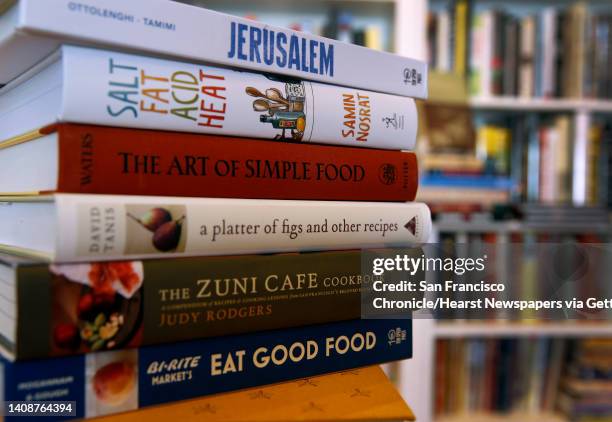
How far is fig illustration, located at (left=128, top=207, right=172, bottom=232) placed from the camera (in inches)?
15.6

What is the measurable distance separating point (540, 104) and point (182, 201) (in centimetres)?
110

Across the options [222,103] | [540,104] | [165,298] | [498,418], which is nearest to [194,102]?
[222,103]

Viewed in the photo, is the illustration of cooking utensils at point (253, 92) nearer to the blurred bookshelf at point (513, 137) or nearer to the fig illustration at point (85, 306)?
the fig illustration at point (85, 306)

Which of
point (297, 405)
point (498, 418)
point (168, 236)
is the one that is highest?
point (168, 236)

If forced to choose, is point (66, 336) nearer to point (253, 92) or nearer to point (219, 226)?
point (219, 226)

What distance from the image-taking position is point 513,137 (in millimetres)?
1314

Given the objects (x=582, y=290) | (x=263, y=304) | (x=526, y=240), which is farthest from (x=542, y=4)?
(x=263, y=304)

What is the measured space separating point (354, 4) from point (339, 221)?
0.89 meters

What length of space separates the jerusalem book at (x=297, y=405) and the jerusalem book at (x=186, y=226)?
0.13m

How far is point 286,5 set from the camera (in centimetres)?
126

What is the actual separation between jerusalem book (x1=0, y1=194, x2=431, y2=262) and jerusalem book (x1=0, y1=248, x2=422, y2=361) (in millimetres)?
Answer: 12

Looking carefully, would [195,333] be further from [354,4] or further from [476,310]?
[354,4]

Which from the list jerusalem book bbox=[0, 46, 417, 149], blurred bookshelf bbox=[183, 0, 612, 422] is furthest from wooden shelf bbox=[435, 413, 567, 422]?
jerusalem book bbox=[0, 46, 417, 149]

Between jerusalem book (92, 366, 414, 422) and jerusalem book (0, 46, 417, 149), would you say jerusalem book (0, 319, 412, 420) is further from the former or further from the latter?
jerusalem book (0, 46, 417, 149)
